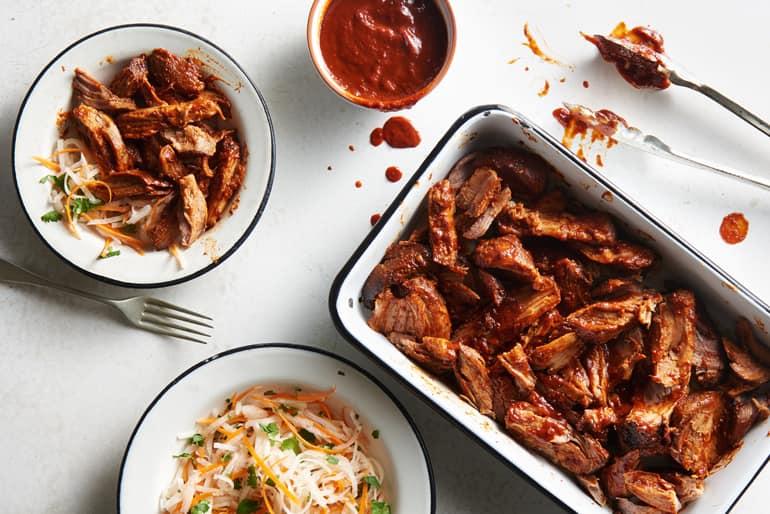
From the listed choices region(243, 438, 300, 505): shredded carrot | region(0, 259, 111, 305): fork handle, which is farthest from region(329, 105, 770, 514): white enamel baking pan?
region(0, 259, 111, 305): fork handle

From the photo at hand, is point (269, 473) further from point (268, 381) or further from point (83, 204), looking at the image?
point (83, 204)

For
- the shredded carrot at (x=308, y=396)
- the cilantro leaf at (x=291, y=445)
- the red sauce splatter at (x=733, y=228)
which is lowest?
the cilantro leaf at (x=291, y=445)

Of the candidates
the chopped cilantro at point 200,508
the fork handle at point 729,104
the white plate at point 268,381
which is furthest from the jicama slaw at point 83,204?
the fork handle at point 729,104

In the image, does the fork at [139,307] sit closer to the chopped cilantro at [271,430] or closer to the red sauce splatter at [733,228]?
the chopped cilantro at [271,430]

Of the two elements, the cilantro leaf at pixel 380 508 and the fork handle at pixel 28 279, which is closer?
the cilantro leaf at pixel 380 508

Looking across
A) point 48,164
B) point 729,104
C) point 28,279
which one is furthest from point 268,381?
point 729,104

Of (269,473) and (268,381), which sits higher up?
(268,381)

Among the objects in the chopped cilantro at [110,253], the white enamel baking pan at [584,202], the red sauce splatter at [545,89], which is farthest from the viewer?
the red sauce splatter at [545,89]
